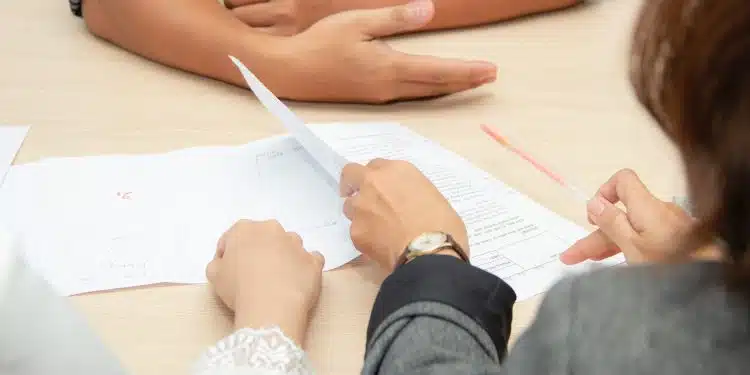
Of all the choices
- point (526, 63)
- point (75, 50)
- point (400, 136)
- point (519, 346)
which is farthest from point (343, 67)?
point (519, 346)

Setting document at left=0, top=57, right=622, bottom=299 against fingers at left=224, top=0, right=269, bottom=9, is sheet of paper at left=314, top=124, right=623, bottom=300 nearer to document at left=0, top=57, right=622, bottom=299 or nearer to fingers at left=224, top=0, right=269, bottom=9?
document at left=0, top=57, right=622, bottom=299

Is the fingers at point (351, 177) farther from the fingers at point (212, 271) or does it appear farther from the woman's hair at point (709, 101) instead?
the woman's hair at point (709, 101)

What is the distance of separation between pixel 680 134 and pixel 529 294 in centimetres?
35

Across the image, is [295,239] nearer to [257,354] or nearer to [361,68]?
[257,354]

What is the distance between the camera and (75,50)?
3.28ft

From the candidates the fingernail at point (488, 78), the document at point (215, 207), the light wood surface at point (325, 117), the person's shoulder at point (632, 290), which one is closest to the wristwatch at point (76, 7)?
the light wood surface at point (325, 117)

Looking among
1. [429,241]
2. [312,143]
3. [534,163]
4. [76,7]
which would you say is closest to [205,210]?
[312,143]

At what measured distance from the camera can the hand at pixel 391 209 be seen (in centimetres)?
62

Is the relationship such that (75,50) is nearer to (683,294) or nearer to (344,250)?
(344,250)

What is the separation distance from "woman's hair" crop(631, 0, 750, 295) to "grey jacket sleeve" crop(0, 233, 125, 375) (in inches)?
10.3

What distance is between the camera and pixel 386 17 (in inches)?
36.4

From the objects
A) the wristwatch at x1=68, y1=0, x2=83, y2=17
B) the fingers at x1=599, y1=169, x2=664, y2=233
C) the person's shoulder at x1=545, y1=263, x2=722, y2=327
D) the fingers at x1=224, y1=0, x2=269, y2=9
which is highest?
the person's shoulder at x1=545, y1=263, x2=722, y2=327

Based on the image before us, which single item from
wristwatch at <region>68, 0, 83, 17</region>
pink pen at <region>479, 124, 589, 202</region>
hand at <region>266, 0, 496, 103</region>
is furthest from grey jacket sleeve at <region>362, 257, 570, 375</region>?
wristwatch at <region>68, 0, 83, 17</region>

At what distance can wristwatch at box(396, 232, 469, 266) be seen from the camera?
22.6 inches
